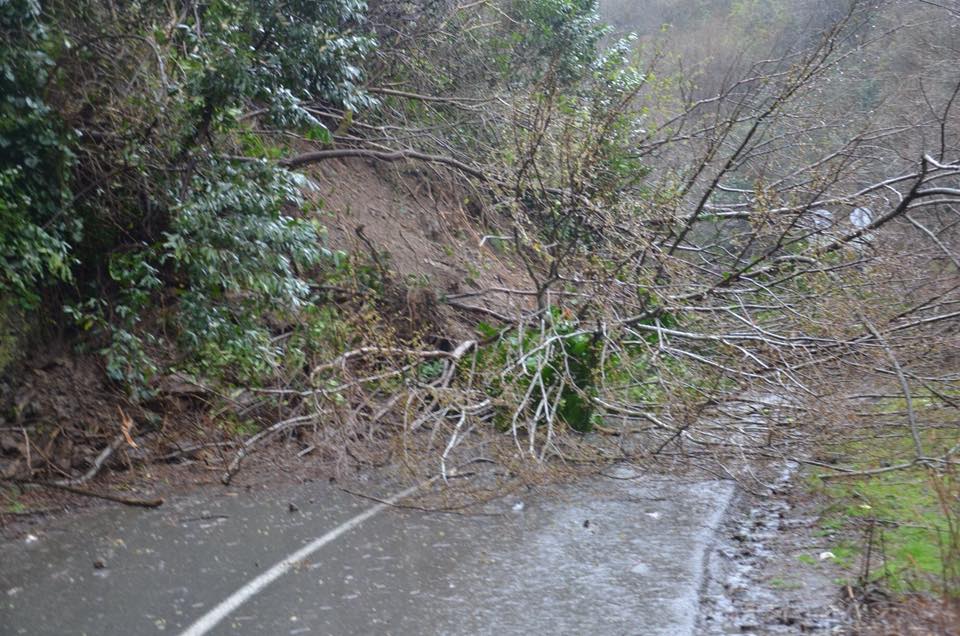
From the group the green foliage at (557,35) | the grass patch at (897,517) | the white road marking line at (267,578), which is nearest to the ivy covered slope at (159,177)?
the white road marking line at (267,578)

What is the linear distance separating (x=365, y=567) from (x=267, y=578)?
74 cm

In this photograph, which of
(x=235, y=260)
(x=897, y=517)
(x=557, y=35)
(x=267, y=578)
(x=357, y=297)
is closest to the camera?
(x=267, y=578)

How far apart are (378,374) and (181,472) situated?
7.34 ft

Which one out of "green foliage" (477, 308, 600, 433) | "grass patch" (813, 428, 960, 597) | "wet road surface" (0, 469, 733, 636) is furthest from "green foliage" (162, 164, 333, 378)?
"grass patch" (813, 428, 960, 597)

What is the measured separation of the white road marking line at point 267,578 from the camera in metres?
6.12

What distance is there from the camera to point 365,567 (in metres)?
7.49

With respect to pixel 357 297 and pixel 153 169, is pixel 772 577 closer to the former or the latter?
pixel 153 169

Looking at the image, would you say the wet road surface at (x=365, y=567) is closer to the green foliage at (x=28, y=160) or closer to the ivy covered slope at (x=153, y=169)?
the ivy covered slope at (x=153, y=169)

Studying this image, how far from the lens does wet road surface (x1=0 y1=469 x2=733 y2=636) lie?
248 inches

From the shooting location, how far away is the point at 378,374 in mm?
10836

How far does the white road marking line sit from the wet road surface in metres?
0.02

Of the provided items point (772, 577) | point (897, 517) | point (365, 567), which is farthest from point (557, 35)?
point (365, 567)

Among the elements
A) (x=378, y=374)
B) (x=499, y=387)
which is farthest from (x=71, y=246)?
(x=499, y=387)

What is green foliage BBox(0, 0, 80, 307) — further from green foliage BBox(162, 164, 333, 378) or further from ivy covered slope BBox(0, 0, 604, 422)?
green foliage BBox(162, 164, 333, 378)
